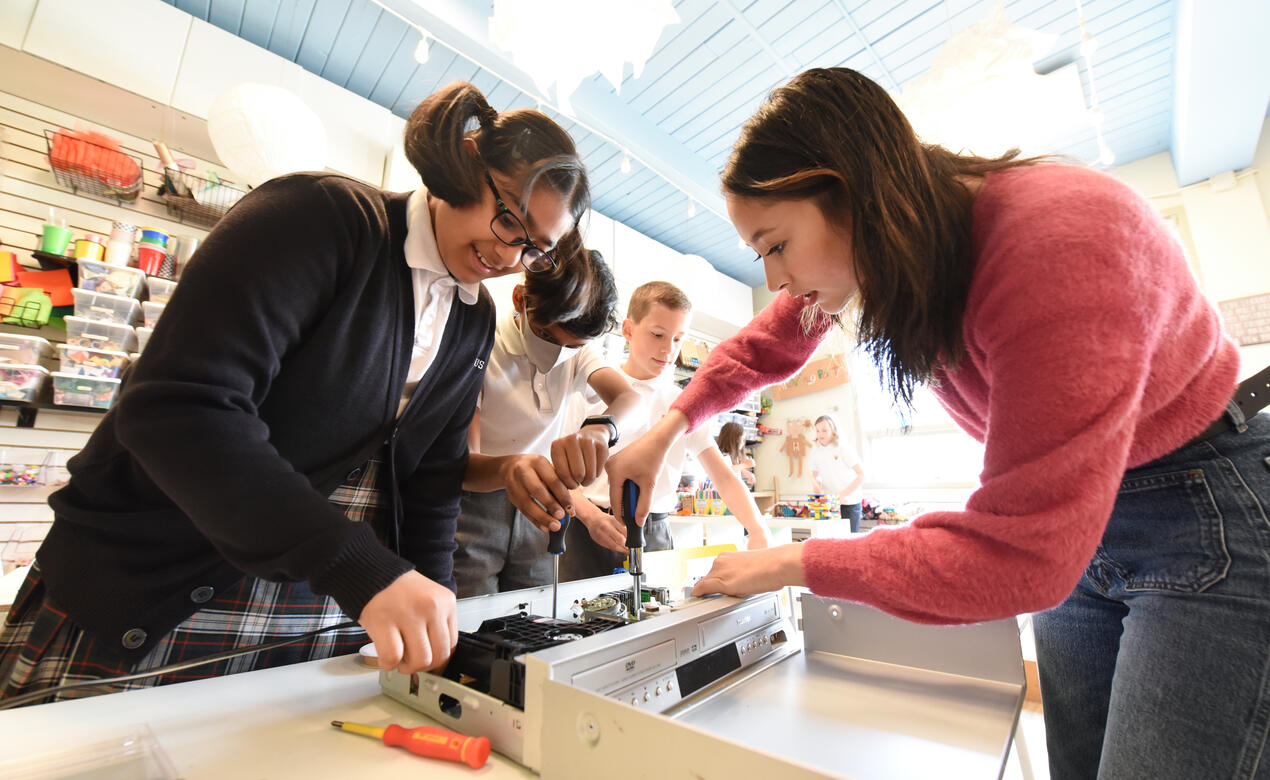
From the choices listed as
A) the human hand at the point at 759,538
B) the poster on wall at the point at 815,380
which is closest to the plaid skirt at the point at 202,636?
the human hand at the point at 759,538

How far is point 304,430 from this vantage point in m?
0.66

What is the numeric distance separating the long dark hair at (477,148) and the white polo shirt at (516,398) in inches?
19.6

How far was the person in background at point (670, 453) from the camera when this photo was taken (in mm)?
1680

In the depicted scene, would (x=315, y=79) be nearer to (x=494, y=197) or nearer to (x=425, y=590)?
(x=494, y=197)

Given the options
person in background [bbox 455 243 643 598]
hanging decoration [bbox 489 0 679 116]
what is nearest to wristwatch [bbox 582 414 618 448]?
person in background [bbox 455 243 643 598]

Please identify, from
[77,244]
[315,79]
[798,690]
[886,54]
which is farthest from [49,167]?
[886,54]

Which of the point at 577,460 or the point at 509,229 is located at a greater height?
the point at 509,229

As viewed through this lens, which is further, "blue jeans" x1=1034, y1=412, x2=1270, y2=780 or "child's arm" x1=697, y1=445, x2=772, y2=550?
"child's arm" x1=697, y1=445, x2=772, y2=550

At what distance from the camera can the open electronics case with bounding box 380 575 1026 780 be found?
361 millimetres

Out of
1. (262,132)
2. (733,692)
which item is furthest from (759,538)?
(262,132)

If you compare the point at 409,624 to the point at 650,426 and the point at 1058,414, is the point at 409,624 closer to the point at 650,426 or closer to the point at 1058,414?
the point at 1058,414

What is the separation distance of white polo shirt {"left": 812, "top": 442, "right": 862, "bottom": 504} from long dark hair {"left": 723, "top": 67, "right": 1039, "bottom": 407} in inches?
146

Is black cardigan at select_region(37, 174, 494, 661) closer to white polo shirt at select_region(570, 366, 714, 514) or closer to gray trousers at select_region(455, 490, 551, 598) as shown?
gray trousers at select_region(455, 490, 551, 598)

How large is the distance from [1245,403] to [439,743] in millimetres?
842
